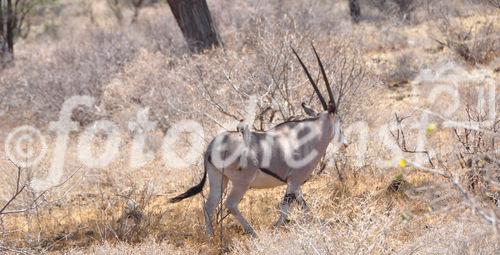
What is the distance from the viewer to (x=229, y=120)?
8.73 m

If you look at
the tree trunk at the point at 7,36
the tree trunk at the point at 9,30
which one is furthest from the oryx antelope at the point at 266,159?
the tree trunk at the point at 9,30

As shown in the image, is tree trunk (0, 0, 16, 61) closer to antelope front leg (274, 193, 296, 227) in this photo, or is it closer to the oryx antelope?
the oryx antelope

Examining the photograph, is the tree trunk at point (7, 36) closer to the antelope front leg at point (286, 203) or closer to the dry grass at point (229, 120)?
the dry grass at point (229, 120)

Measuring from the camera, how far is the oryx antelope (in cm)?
629

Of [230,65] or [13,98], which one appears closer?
[230,65]

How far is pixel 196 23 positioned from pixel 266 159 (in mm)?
7654

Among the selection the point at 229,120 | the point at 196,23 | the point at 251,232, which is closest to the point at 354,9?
the point at 196,23

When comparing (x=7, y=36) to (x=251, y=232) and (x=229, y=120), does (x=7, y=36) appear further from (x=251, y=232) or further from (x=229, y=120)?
(x=251, y=232)

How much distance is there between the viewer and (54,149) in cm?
1095

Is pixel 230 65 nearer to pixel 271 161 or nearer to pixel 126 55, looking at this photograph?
pixel 271 161

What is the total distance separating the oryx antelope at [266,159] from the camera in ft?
20.6

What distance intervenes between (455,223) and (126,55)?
32.0 feet

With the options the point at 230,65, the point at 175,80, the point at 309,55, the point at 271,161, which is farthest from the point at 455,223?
the point at 175,80

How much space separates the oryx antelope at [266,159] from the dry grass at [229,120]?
261 millimetres
